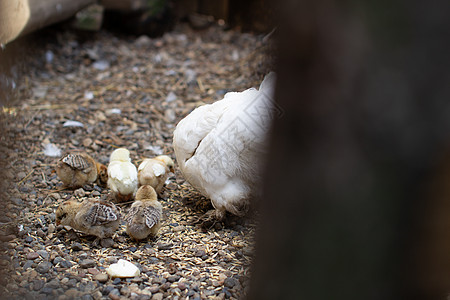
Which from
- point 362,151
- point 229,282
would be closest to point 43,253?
point 229,282

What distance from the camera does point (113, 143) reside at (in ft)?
11.2

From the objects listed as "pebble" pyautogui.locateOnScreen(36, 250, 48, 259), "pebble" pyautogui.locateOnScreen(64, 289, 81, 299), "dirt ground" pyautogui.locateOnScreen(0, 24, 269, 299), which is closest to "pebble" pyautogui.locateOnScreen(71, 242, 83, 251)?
"dirt ground" pyautogui.locateOnScreen(0, 24, 269, 299)

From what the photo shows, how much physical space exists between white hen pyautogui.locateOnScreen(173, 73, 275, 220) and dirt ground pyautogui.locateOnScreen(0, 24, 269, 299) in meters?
0.25

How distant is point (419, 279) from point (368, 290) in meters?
0.12

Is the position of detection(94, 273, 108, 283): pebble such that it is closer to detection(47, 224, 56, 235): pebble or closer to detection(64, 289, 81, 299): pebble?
detection(64, 289, 81, 299): pebble

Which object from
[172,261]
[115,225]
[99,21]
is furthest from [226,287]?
[99,21]

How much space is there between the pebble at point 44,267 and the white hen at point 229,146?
82 centimetres

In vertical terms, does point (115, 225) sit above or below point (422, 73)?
below

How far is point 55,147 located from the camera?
331cm

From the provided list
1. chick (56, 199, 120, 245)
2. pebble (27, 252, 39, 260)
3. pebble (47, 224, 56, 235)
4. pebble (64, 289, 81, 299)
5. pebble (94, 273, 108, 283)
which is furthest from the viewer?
pebble (47, 224, 56, 235)

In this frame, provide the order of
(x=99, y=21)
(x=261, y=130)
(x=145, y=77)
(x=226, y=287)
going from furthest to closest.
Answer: (x=99, y=21)
(x=145, y=77)
(x=261, y=130)
(x=226, y=287)

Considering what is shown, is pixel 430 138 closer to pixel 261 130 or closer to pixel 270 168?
pixel 270 168

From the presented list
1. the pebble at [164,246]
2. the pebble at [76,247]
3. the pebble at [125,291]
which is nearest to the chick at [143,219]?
the pebble at [164,246]

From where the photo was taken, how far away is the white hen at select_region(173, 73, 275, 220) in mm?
2236
